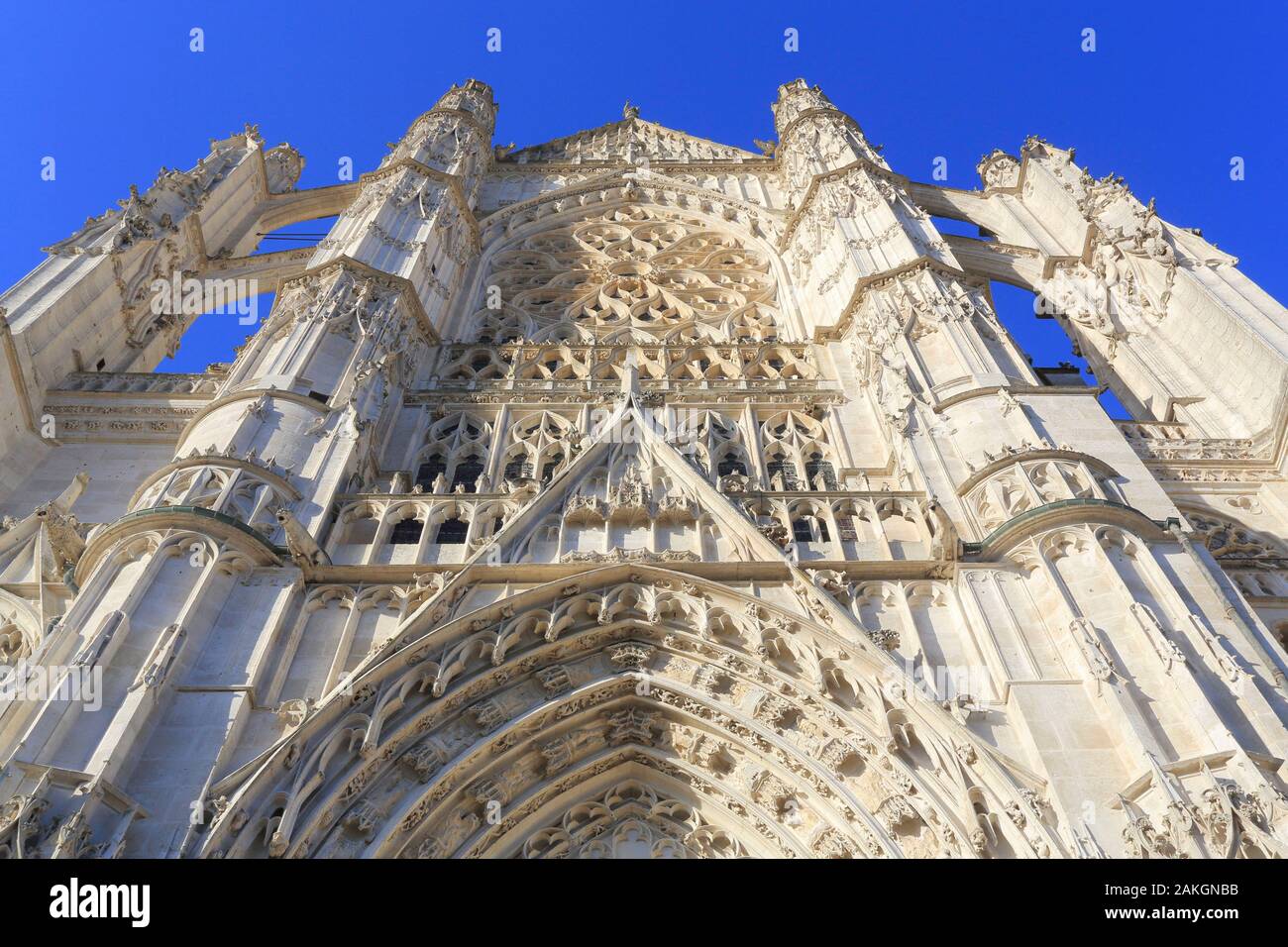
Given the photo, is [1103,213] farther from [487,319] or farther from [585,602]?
[585,602]

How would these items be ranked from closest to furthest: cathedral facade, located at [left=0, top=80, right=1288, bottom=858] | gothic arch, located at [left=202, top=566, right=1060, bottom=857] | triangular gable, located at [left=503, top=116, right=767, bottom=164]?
1. cathedral facade, located at [left=0, top=80, right=1288, bottom=858]
2. gothic arch, located at [left=202, top=566, right=1060, bottom=857]
3. triangular gable, located at [left=503, top=116, right=767, bottom=164]

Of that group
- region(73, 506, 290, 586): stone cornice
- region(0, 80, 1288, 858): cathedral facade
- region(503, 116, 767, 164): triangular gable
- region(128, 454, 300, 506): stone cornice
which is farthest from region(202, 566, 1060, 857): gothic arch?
region(503, 116, 767, 164): triangular gable

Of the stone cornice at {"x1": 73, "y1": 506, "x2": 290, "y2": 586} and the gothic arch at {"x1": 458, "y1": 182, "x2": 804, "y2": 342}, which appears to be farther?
the gothic arch at {"x1": 458, "y1": 182, "x2": 804, "y2": 342}

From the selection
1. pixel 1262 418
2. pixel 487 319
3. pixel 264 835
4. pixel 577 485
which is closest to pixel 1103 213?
pixel 1262 418

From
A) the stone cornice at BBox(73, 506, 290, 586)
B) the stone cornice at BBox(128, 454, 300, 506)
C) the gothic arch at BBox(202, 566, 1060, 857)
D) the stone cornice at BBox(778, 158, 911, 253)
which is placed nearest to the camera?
the gothic arch at BBox(202, 566, 1060, 857)

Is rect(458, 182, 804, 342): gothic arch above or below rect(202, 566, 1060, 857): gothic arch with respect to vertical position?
above

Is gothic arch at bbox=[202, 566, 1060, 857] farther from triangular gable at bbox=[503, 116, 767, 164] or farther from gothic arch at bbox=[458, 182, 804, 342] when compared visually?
triangular gable at bbox=[503, 116, 767, 164]

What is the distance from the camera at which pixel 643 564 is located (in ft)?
38.6

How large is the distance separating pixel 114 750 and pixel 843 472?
9.19 m

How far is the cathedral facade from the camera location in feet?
30.1

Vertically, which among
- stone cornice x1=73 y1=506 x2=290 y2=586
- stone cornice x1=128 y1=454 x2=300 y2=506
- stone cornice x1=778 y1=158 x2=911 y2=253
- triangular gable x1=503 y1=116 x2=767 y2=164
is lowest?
stone cornice x1=73 y1=506 x2=290 y2=586

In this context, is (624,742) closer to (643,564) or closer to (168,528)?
(643,564)

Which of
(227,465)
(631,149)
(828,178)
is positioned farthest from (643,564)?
(631,149)

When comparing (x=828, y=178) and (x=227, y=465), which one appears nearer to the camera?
(x=227, y=465)
